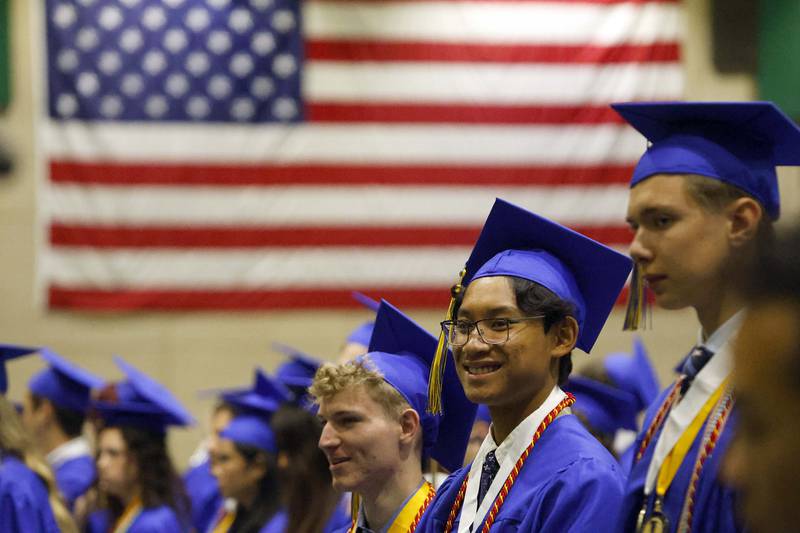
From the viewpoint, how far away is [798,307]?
1104mm

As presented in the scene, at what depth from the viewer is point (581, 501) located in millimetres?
2500

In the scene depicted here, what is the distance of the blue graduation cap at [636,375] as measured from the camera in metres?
5.60

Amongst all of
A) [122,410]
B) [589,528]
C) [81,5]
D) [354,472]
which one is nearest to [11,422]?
[122,410]

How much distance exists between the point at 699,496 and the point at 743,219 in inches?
24.6

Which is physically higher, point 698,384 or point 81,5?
point 81,5

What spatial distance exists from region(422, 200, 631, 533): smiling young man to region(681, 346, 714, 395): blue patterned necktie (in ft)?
0.84

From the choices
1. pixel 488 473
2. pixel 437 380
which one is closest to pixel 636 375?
pixel 437 380

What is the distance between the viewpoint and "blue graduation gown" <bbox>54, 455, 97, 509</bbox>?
650cm

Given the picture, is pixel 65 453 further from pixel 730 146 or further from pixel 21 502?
pixel 730 146

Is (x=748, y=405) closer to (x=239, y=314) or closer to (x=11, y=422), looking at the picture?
(x=11, y=422)

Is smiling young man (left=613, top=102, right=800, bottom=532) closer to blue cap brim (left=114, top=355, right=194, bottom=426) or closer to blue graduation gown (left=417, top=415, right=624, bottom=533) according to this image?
blue graduation gown (left=417, top=415, right=624, bottom=533)

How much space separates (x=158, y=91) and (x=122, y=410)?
3.52m

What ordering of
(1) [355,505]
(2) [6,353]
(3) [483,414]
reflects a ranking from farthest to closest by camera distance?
(2) [6,353] → (3) [483,414] → (1) [355,505]

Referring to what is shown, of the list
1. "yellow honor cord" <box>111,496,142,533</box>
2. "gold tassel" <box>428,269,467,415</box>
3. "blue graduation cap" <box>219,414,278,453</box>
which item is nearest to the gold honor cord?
"gold tassel" <box>428,269,467,415</box>
